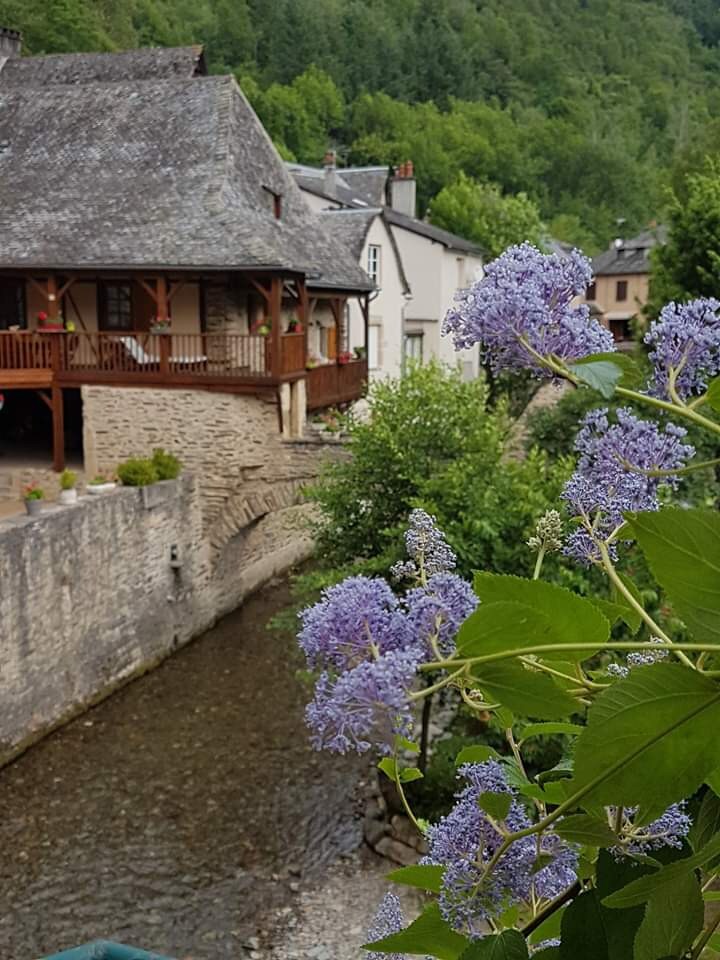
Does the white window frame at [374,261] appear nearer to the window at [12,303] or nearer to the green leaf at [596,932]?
the window at [12,303]

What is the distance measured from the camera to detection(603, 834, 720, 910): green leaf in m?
1.13

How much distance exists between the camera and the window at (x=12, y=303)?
20.1m

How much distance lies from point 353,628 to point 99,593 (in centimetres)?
1372

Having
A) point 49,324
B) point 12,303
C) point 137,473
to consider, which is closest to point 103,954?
point 137,473

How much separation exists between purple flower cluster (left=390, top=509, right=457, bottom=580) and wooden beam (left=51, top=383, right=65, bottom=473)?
672 inches

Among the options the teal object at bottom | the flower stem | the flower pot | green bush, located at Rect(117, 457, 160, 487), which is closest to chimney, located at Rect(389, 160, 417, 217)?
green bush, located at Rect(117, 457, 160, 487)

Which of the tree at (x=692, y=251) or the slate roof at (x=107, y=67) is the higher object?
the slate roof at (x=107, y=67)

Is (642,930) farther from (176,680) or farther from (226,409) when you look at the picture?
(226,409)

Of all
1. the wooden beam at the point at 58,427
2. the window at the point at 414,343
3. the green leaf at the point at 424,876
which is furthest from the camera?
the window at the point at 414,343

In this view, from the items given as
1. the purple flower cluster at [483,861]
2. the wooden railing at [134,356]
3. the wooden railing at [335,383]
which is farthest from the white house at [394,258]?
the purple flower cluster at [483,861]

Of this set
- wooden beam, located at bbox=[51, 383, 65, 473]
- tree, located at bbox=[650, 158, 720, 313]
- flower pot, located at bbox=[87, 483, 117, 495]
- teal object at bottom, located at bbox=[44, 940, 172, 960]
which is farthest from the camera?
tree, located at bbox=[650, 158, 720, 313]

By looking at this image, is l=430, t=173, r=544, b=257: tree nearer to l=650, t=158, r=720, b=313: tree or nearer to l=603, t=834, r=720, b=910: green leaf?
l=650, t=158, r=720, b=313: tree

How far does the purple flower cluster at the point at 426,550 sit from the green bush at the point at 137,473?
14.5 m

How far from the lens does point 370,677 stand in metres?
1.24
